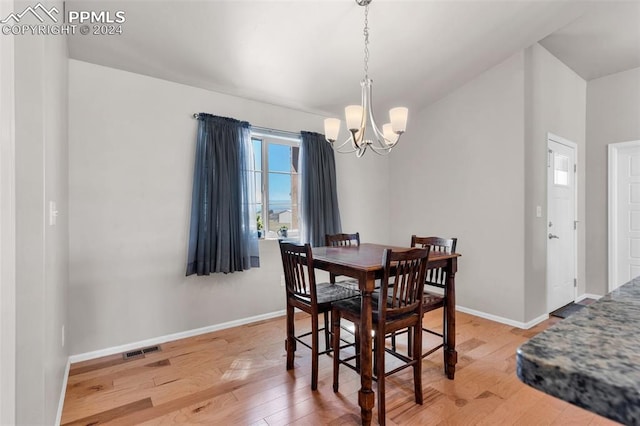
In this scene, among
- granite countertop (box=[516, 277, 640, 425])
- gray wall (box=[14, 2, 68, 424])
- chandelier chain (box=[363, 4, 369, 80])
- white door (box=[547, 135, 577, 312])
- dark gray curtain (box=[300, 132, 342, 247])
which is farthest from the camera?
dark gray curtain (box=[300, 132, 342, 247])

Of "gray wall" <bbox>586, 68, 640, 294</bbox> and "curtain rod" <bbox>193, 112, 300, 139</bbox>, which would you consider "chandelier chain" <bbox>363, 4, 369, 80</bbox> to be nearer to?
"curtain rod" <bbox>193, 112, 300, 139</bbox>

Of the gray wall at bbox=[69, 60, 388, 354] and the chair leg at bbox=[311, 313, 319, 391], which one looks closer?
the chair leg at bbox=[311, 313, 319, 391]

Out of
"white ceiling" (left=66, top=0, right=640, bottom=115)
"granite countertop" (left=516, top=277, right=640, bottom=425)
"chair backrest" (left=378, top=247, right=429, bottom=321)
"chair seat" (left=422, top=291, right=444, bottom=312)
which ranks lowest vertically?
"chair seat" (left=422, top=291, right=444, bottom=312)

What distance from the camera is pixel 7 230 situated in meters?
1.17

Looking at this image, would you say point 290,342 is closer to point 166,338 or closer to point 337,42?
point 166,338

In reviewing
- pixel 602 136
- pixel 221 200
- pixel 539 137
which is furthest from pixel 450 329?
pixel 602 136

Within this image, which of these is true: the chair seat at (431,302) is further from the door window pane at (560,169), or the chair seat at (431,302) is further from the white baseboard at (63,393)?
the door window pane at (560,169)

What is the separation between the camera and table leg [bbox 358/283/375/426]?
1.82 metres

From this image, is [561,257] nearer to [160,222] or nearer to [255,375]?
[255,375]

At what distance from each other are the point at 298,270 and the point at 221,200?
4.20ft

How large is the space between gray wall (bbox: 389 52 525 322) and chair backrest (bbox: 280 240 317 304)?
2.30 m

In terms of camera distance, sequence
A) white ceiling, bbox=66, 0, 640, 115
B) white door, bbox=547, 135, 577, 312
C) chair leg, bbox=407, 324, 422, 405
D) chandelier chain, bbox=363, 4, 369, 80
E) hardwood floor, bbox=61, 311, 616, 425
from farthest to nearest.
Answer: white door, bbox=547, 135, 577, 312
chandelier chain, bbox=363, 4, 369, 80
white ceiling, bbox=66, 0, 640, 115
chair leg, bbox=407, 324, 422, 405
hardwood floor, bbox=61, 311, 616, 425

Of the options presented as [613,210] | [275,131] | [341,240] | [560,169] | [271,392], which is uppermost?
[275,131]

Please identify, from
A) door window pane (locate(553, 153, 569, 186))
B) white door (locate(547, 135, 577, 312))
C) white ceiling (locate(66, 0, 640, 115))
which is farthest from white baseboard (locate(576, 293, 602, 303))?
white ceiling (locate(66, 0, 640, 115))
